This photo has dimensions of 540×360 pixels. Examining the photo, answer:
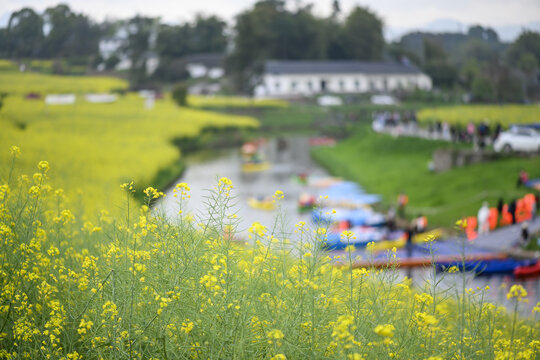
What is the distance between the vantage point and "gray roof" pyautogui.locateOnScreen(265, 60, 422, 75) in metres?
76.8

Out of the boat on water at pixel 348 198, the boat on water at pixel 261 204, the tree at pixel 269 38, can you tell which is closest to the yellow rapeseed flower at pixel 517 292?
the boat on water at pixel 348 198

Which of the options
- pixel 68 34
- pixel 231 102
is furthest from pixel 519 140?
pixel 231 102

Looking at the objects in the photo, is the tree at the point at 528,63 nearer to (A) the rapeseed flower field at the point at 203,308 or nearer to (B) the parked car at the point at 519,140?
(B) the parked car at the point at 519,140

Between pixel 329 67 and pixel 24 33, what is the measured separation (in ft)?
213

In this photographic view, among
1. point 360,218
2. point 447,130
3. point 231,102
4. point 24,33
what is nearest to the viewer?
point 24,33

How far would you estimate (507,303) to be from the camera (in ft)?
33.9

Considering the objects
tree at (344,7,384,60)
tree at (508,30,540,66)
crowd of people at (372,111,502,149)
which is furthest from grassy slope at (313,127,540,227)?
tree at (344,7,384,60)

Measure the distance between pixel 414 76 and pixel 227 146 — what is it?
2669cm

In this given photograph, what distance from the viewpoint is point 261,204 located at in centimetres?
2702

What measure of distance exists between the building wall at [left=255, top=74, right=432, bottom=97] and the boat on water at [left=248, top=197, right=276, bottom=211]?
4950 centimetres

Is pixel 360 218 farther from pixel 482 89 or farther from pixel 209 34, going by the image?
pixel 209 34

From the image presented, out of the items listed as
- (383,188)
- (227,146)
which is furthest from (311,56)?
(383,188)

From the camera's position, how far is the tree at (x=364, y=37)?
80500mm

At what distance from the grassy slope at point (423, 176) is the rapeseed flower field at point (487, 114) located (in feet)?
9.52
